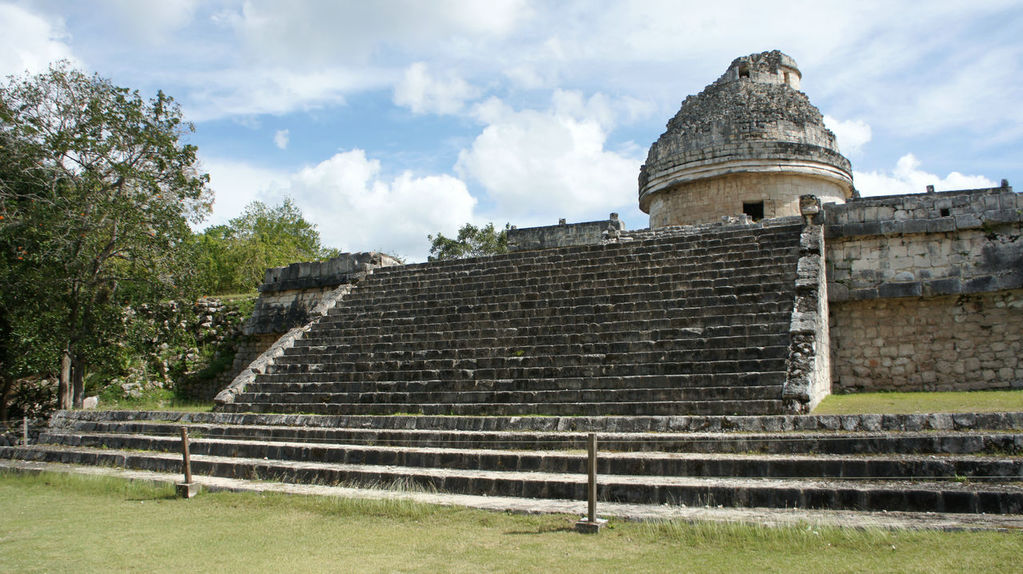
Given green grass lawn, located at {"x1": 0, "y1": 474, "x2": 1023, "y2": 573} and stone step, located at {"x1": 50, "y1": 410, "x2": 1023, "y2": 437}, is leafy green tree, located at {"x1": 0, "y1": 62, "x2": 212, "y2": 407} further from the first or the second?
green grass lawn, located at {"x1": 0, "y1": 474, "x2": 1023, "y2": 573}

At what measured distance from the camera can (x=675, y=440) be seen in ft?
22.8

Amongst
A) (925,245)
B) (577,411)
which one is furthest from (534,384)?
(925,245)

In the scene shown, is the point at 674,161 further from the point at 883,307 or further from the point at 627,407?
the point at 627,407

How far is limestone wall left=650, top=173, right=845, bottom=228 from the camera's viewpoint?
1653 cm

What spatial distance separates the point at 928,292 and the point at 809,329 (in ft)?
10.8

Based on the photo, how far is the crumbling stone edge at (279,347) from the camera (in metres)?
11.5

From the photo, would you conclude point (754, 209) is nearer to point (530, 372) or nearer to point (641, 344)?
point (641, 344)

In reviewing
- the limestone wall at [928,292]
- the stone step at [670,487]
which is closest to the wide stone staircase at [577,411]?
the stone step at [670,487]

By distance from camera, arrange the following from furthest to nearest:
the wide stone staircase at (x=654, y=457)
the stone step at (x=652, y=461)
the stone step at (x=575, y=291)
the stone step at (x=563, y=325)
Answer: the stone step at (x=575, y=291), the stone step at (x=563, y=325), the stone step at (x=652, y=461), the wide stone staircase at (x=654, y=457)

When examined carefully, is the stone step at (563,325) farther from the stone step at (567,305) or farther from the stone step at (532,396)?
the stone step at (532,396)

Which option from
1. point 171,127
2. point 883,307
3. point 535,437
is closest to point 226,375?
point 171,127

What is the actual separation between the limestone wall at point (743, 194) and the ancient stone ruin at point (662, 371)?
2342mm

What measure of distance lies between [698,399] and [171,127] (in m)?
10.7

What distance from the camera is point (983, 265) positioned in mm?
10602
